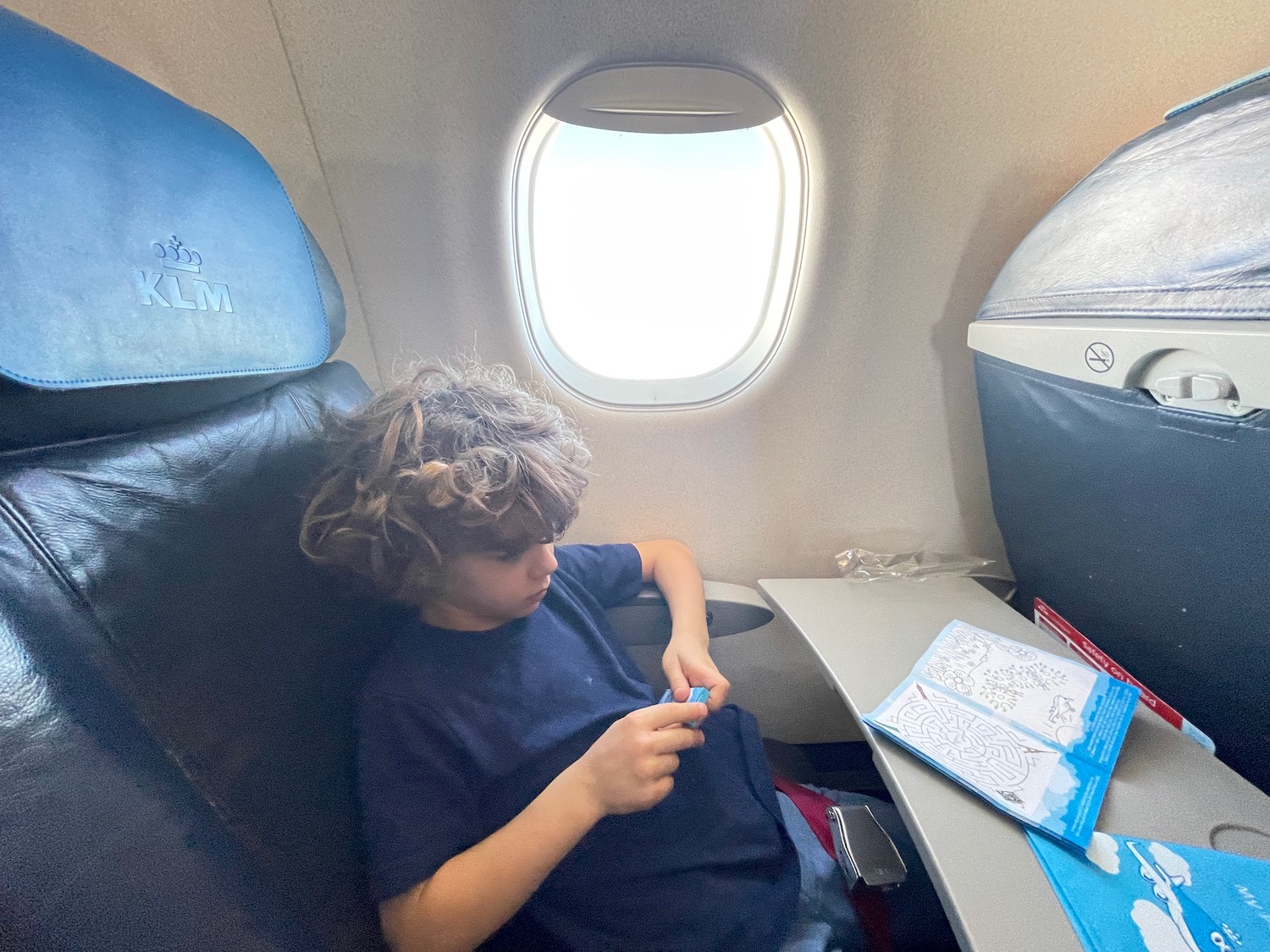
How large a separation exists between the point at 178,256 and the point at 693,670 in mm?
802

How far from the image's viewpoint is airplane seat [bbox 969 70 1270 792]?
0.60 metres

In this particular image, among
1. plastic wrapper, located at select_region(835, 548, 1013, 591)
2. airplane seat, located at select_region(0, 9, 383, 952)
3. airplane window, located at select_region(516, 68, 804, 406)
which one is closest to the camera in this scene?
airplane seat, located at select_region(0, 9, 383, 952)

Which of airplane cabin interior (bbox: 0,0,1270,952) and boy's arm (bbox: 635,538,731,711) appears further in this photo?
boy's arm (bbox: 635,538,731,711)

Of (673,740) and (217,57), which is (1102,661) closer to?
(673,740)

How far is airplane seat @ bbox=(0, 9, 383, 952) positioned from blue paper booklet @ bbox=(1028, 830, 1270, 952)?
0.70 meters

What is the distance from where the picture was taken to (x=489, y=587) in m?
0.79

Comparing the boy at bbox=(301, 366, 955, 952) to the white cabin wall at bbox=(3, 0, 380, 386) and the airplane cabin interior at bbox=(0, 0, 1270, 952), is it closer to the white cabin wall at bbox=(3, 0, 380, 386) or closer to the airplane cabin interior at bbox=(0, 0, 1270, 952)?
the airplane cabin interior at bbox=(0, 0, 1270, 952)

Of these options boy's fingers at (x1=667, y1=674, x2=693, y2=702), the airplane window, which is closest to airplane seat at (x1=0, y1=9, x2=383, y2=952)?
boy's fingers at (x1=667, y1=674, x2=693, y2=702)

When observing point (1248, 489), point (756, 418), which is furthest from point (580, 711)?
point (1248, 489)

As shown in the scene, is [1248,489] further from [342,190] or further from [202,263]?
[342,190]

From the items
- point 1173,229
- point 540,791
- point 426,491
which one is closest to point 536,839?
point 540,791

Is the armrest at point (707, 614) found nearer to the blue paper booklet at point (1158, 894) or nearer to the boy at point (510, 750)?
the boy at point (510, 750)

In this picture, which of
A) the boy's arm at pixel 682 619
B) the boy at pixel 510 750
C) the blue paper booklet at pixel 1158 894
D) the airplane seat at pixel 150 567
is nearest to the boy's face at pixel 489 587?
the boy at pixel 510 750

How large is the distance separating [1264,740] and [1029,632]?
1.03 ft
